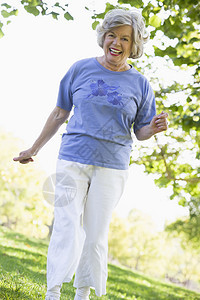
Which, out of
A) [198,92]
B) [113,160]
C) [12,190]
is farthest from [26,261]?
[12,190]

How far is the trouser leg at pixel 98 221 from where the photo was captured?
9.04 feet

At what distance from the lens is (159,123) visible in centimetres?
282

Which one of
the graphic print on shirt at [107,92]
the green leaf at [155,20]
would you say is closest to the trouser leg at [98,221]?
the graphic print on shirt at [107,92]

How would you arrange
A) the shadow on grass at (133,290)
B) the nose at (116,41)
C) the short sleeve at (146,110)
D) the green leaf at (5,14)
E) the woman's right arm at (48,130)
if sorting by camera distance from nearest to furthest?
the nose at (116,41) < the short sleeve at (146,110) < the woman's right arm at (48,130) < the green leaf at (5,14) < the shadow on grass at (133,290)

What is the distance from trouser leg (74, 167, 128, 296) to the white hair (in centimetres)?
97

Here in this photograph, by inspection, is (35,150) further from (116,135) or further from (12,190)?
(12,190)

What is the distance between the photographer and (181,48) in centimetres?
462

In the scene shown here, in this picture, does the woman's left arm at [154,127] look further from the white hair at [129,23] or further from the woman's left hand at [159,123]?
the white hair at [129,23]

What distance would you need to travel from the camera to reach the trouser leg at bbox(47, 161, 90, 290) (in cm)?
262

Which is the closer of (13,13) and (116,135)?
(116,135)

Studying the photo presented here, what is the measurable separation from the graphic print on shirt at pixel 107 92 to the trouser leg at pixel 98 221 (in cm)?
50

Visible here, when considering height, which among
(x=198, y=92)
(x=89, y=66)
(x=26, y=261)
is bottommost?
(x=26, y=261)

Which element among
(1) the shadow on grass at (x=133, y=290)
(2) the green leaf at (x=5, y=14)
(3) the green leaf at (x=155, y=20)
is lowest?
(1) the shadow on grass at (x=133, y=290)

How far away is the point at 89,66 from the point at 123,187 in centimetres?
95
